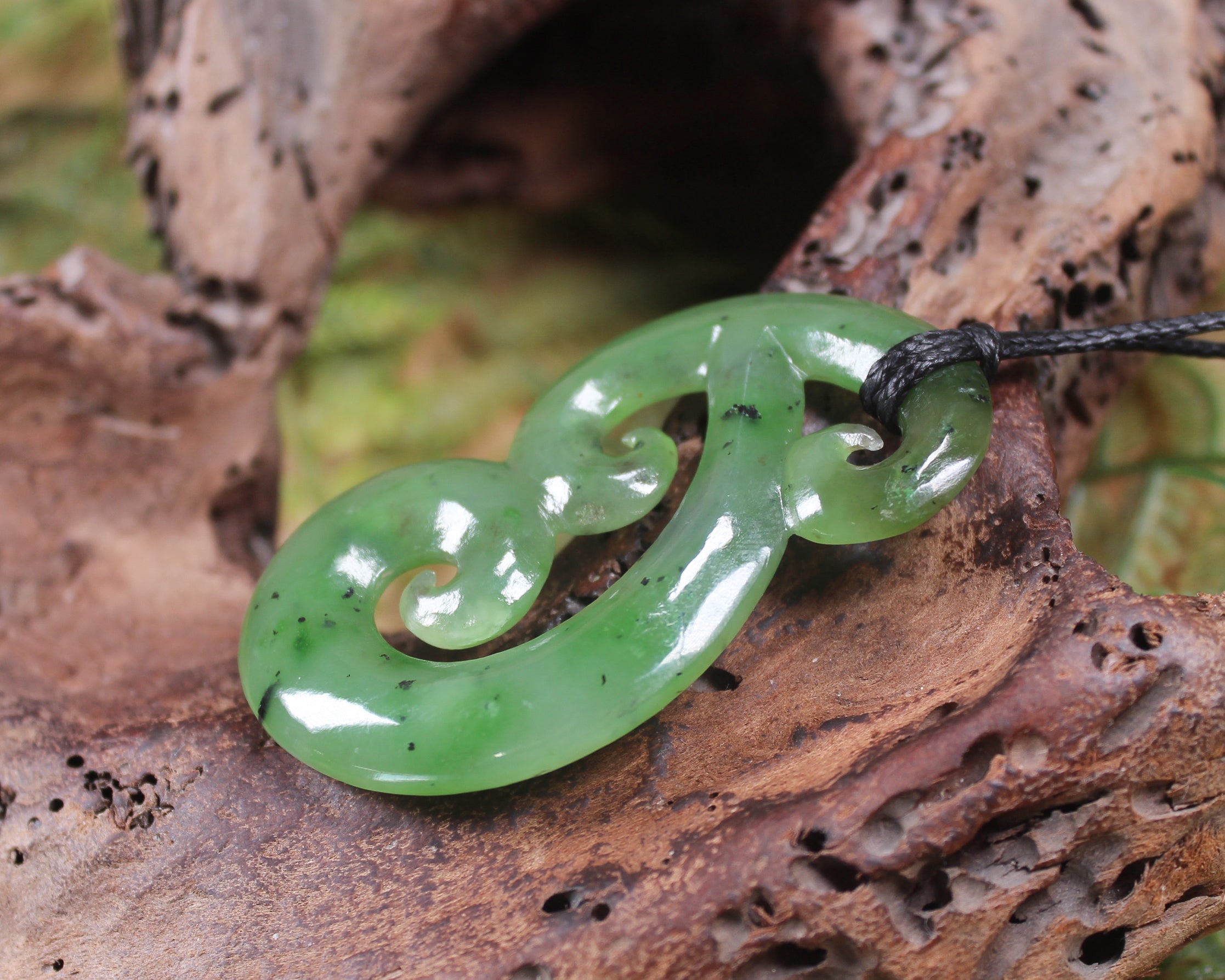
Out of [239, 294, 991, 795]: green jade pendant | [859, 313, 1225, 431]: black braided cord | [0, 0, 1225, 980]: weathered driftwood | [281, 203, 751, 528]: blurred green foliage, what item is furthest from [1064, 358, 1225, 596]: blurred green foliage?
[281, 203, 751, 528]: blurred green foliage

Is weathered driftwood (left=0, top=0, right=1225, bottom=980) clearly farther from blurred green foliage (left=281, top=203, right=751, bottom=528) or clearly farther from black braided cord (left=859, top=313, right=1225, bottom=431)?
blurred green foliage (left=281, top=203, right=751, bottom=528)

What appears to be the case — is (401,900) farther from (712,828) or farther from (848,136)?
(848,136)

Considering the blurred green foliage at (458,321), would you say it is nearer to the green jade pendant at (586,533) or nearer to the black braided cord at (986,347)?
the green jade pendant at (586,533)

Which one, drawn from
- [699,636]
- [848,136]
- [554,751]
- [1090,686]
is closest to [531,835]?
[554,751]

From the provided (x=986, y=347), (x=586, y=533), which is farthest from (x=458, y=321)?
(x=986, y=347)

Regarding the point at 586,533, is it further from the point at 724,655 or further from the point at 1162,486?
the point at 1162,486

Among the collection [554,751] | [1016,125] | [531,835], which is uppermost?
[1016,125]

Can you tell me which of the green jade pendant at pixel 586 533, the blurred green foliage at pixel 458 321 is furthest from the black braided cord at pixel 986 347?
the blurred green foliage at pixel 458 321
